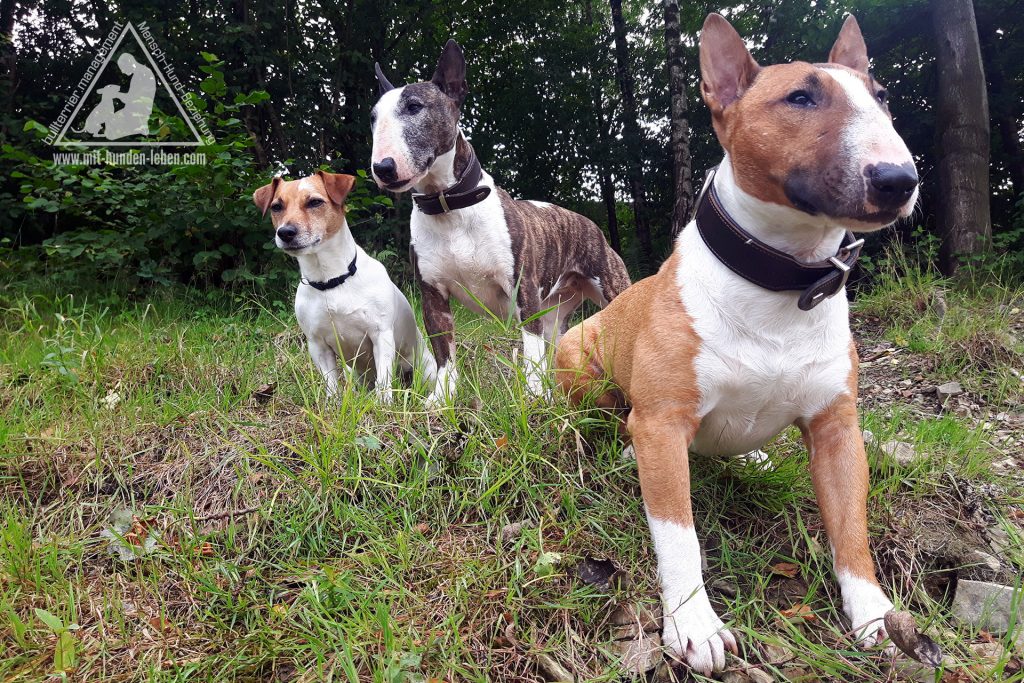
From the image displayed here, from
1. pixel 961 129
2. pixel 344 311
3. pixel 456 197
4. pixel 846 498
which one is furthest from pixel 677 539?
pixel 961 129

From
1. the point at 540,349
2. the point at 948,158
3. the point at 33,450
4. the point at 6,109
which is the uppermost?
the point at 6,109

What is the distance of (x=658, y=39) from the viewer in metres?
14.2

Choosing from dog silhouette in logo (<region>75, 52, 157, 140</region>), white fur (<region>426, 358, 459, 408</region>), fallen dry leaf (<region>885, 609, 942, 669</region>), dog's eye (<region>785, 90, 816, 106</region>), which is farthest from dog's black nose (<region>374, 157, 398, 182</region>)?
dog silhouette in logo (<region>75, 52, 157, 140</region>)

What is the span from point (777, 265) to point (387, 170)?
70.8 inches

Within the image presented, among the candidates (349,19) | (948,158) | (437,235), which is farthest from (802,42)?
(437,235)

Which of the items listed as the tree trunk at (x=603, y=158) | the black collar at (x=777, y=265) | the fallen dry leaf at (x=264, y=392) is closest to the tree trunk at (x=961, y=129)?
the tree trunk at (x=603, y=158)

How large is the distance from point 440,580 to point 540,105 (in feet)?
40.5

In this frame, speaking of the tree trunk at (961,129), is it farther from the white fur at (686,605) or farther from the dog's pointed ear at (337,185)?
the white fur at (686,605)

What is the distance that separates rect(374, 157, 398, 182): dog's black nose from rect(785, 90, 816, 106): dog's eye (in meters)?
1.73

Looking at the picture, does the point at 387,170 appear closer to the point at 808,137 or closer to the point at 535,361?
the point at 535,361

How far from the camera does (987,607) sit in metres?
1.81

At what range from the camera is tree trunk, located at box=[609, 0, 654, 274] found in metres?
12.9

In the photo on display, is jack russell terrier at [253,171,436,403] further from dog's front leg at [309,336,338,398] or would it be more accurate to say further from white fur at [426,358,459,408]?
white fur at [426,358,459,408]

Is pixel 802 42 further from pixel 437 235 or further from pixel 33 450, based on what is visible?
pixel 33 450
